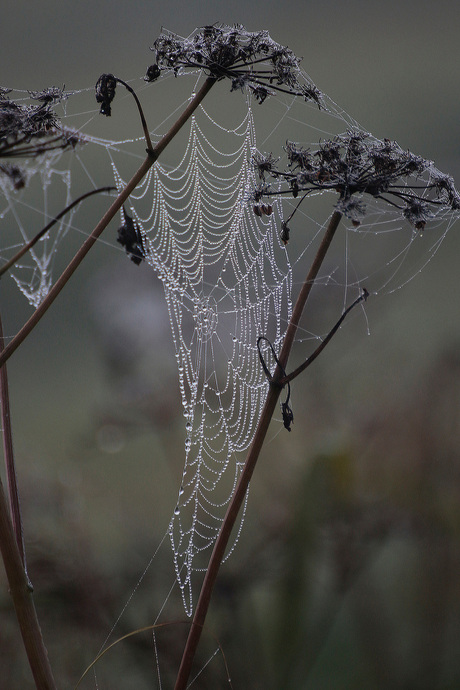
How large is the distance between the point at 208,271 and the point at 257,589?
57cm

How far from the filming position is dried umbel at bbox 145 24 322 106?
48cm

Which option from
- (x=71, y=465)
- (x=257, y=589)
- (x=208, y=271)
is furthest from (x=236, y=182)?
(x=71, y=465)

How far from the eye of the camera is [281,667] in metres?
0.91

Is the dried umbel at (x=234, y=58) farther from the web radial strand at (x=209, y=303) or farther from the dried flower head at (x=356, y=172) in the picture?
the web radial strand at (x=209, y=303)

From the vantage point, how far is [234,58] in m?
0.48

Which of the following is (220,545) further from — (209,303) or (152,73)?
(209,303)

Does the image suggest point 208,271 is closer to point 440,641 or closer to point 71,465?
point 71,465

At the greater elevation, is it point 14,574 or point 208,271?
point 208,271

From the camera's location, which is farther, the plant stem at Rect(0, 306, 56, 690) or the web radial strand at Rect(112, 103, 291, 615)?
the web radial strand at Rect(112, 103, 291, 615)

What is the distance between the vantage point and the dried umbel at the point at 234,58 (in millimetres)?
477

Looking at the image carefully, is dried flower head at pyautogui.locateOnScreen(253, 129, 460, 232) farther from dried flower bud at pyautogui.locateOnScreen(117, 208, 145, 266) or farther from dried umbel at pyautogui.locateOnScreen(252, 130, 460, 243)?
dried flower bud at pyautogui.locateOnScreen(117, 208, 145, 266)

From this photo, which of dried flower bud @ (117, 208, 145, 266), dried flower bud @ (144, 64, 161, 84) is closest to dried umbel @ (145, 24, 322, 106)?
dried flower bud @ (144, 64, 161, 84)

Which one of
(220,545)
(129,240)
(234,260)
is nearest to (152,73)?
(129,240)

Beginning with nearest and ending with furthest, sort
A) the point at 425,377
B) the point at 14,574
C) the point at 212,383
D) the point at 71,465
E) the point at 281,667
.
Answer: the point at 14,574, the point at 281,667, the point at 425,377, the point at 71,465, the point at 212,383
